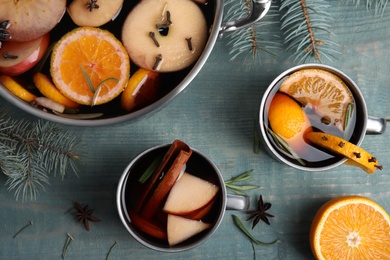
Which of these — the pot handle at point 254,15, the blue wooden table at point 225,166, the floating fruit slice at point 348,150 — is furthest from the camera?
the blue wooden table at point 225,166

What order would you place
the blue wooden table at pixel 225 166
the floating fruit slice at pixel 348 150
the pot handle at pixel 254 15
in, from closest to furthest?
the pot handle at pixel 254 15 < the floating fruit slice at pixel 348 150 < the blue wooden table at pixel 225 166

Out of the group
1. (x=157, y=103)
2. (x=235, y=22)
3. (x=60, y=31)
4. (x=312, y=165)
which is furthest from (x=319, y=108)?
(x=60, y=31)

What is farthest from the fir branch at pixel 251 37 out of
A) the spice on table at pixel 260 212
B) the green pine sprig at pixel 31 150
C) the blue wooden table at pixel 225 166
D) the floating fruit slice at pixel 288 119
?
the green pine sprig at pixel 31 150

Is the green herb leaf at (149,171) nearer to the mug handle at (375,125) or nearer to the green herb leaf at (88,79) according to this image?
the green herb leaf at (88,79)

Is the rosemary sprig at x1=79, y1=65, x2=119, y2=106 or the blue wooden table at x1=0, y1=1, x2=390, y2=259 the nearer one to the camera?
the rosemary sprig at x1=79, y1=65, x2=119, y2=106

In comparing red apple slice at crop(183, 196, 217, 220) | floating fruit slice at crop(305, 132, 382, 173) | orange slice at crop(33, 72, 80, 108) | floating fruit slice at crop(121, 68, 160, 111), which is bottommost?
red apple slice at crop(183, 196, 217, 220)

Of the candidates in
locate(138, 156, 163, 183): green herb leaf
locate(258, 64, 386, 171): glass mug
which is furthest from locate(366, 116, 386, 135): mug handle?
locate(138, 156, 163, 183): green herb leaf

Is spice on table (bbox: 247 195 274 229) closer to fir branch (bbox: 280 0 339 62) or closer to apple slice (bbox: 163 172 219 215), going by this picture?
apple slice (bbox: 163 172 219 215)
